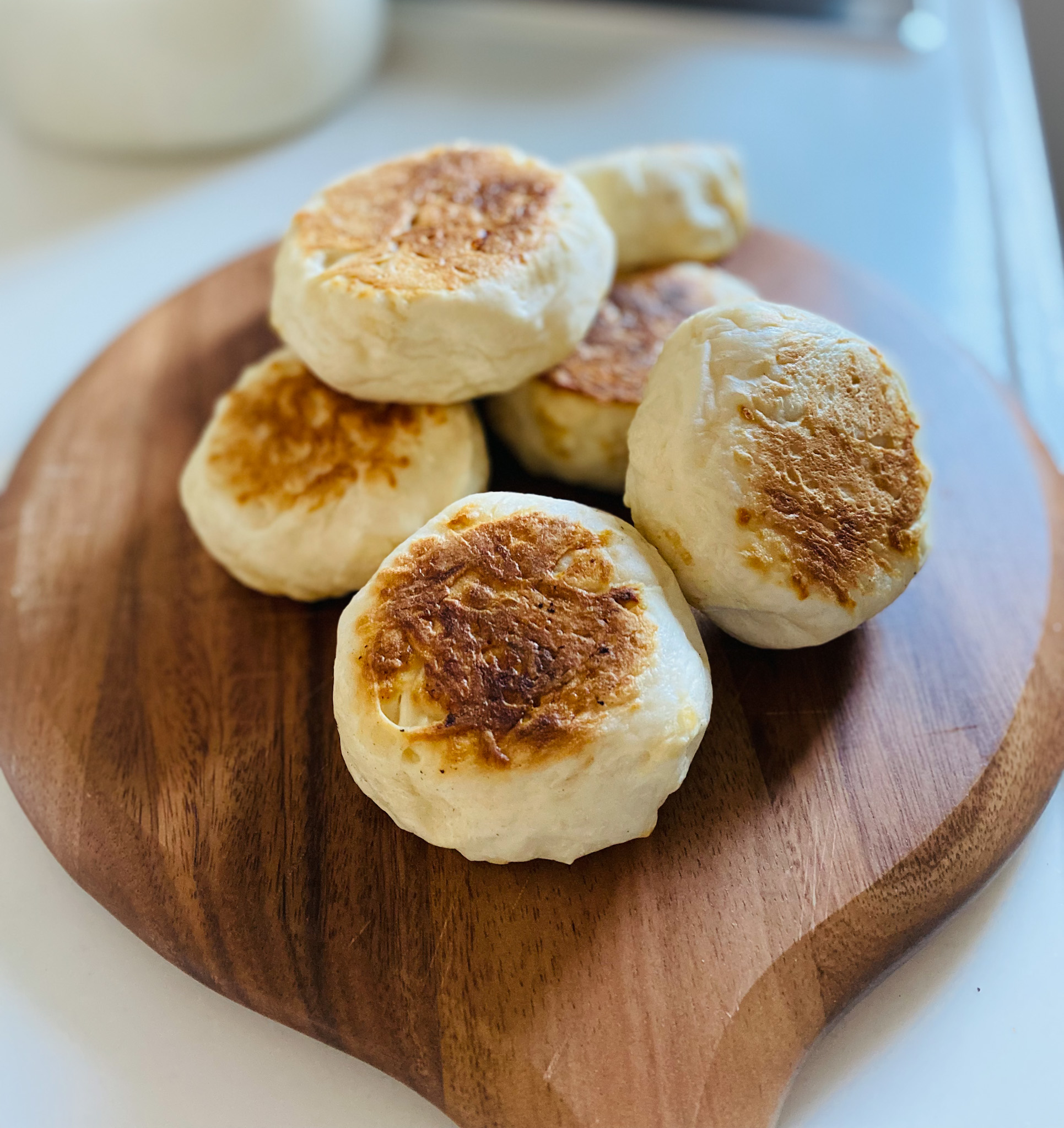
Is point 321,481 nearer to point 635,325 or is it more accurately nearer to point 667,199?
point 635,325

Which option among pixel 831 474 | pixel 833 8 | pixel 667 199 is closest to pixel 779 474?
pixel 831 474

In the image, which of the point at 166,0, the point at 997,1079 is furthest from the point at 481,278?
the point at 166,0

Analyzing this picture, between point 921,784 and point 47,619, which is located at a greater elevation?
point 47,619

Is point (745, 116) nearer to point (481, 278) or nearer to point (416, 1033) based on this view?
point (481, 278)

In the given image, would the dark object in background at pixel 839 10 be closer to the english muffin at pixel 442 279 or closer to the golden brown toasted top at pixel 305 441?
the english muffin at pixel 442 279

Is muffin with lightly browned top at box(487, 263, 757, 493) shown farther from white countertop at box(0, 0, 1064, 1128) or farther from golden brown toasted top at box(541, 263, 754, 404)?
white countertop at box(0, 0, 1064, 1128)

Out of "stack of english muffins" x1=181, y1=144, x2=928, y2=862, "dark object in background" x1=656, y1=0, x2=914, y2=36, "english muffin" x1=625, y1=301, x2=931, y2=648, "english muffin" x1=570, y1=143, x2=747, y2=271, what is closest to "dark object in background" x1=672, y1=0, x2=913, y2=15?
"dark object in background" x1=656, y1=0, x2=914, y2=36
